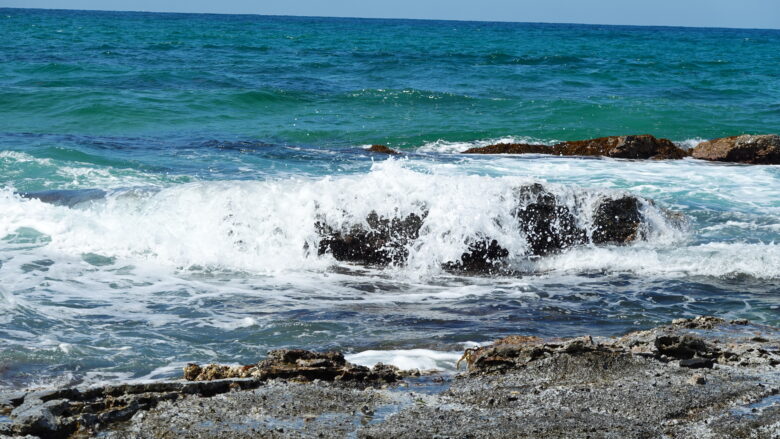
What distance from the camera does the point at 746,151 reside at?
541 inches

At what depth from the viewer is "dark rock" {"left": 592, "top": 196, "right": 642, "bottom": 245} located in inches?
316

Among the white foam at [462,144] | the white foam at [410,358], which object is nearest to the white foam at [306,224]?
the white foam at [410,358]

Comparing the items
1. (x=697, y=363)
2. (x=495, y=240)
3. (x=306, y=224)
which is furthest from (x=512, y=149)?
(x=697, y=363)

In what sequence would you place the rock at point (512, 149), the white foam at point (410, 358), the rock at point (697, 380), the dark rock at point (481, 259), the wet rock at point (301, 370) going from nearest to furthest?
the rock at point (697, 380) < the wet rock at point (301, 370) < the white foam at point (410, 358) < the dark rock at point (481, 259) < the rock at point (512, 149)

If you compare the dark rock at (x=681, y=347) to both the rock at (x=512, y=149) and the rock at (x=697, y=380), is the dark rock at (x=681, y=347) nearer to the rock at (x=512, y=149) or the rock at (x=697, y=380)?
the rock at (x=697, y=380)

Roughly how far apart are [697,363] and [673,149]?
1038cm

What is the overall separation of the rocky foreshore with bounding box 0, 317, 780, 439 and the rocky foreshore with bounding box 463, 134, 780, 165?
9621mm

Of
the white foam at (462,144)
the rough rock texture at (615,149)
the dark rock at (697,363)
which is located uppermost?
the dark rock at (697,363)

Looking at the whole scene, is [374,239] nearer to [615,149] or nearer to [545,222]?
[545,222]

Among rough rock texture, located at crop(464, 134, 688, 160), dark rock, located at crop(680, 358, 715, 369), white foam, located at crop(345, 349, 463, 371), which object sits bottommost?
white foam, located at crop(345, 349, 463, 371)

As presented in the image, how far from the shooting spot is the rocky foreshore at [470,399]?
3592mm

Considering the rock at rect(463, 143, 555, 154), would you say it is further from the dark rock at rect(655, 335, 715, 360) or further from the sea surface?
the dark rock at rect(655, 335, 715, 360)

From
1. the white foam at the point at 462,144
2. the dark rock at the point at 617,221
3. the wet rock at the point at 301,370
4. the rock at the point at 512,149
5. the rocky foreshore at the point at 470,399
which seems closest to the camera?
the rocky foreshore at the point at 470,399

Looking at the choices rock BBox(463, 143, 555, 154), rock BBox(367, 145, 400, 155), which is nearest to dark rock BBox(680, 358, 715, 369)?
rock BBox(367, 145, 400, 155)
